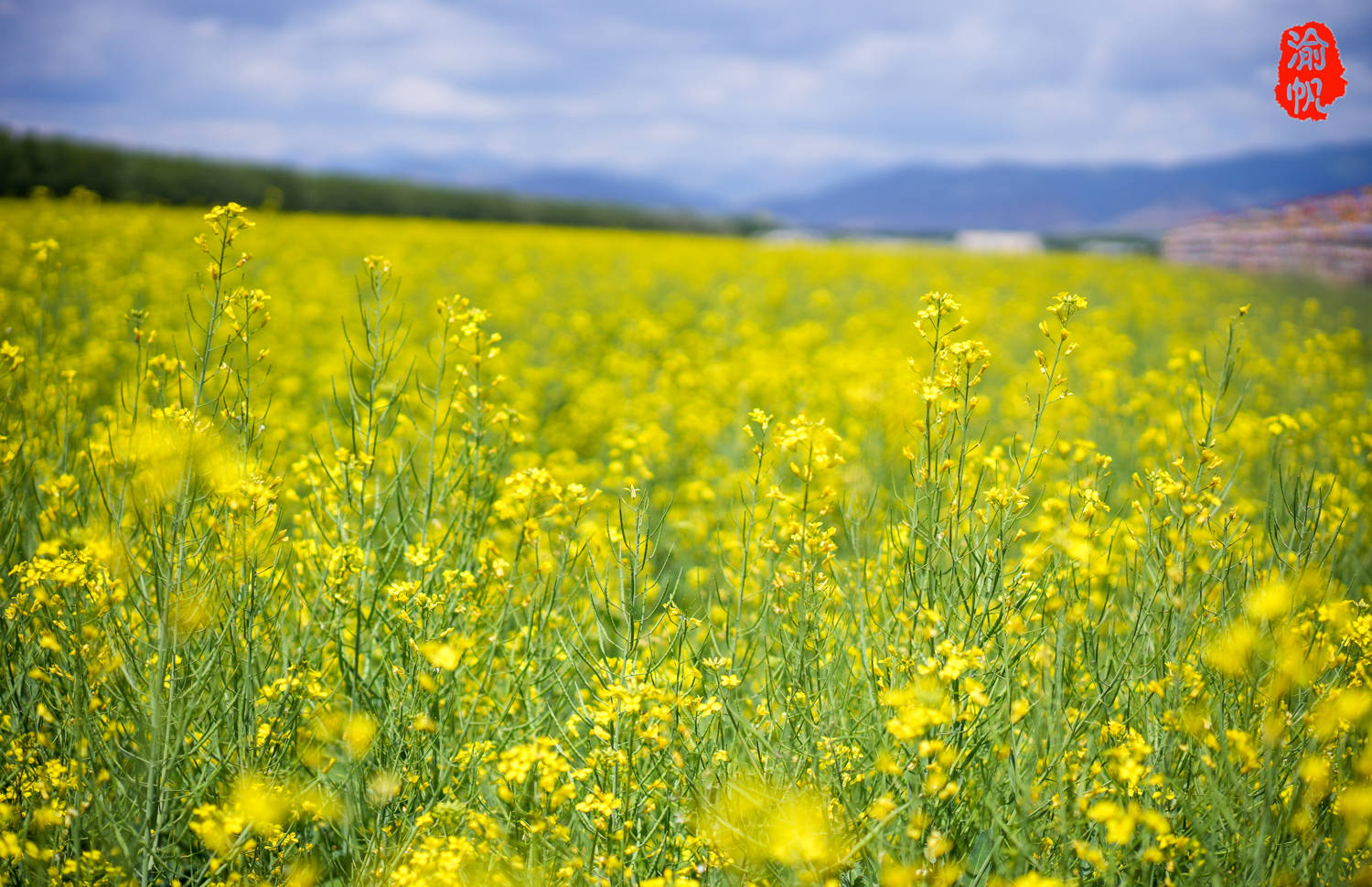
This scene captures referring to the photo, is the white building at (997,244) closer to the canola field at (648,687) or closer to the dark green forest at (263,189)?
the dark green forest at (263,189)

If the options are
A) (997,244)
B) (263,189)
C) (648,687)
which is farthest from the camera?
(997,244)

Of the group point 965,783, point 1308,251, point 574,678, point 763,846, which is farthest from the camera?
point 1308,251

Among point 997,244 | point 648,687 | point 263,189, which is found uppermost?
point 263,189

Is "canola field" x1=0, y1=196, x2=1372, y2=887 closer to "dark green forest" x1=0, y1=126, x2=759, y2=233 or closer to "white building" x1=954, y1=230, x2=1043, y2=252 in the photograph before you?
"dark green forest" x1=0, y1=126, x2=759, y2=233

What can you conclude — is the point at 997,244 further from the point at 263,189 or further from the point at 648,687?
the point at 648,687

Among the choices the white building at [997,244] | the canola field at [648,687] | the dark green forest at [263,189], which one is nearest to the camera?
the canola field at [648,687]

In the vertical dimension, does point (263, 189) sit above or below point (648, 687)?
above

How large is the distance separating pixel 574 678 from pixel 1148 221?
515 inches

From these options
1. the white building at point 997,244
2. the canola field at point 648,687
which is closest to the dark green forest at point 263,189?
the white building at point 997,244

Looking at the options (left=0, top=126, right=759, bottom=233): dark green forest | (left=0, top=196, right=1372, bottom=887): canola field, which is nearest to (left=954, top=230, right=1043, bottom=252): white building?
(left=0, top=126, right=759, bottom=233): dark green forest

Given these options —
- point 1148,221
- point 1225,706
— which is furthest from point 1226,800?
point 1148,221

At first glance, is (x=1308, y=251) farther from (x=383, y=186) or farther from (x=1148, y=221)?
(x=383, y=186)

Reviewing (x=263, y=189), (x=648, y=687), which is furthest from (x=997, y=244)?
(x=648, y=687)

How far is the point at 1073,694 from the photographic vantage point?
2309mm
